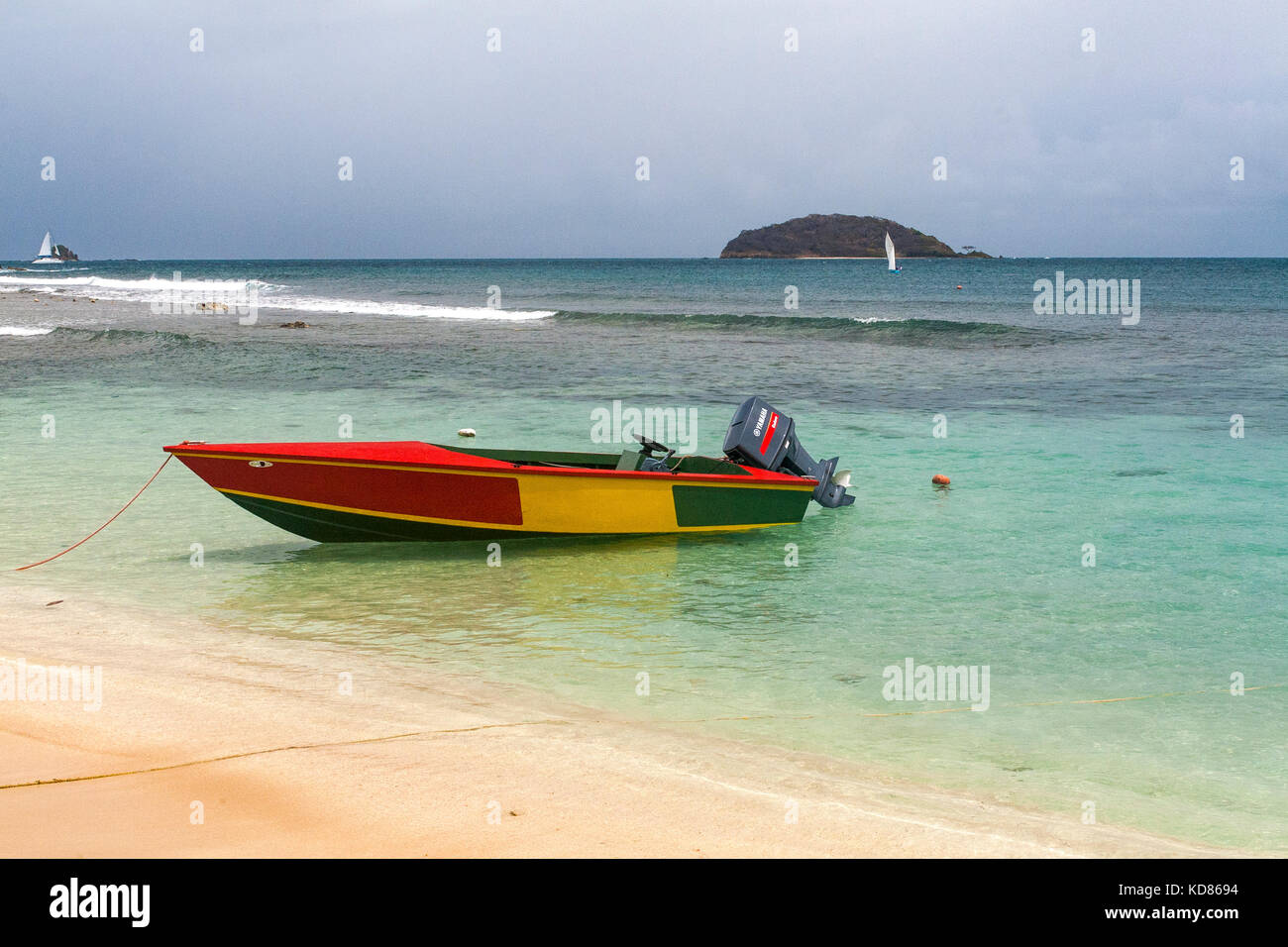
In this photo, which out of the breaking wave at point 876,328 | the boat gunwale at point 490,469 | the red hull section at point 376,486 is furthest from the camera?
the breaking wave at point 876,328

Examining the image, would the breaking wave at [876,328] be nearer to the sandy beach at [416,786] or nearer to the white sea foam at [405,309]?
the white sea foam at [405,309]

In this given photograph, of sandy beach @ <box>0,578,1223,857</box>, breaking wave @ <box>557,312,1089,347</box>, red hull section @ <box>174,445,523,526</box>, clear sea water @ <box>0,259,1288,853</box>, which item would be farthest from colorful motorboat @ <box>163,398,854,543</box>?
breaking wave @ <box>557,312,1089,347</box>

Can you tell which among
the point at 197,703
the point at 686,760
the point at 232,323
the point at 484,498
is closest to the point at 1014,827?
the point at 686,760

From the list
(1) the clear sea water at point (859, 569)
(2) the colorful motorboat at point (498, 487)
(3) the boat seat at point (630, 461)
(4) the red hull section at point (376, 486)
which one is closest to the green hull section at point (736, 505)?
(2) the colorful motorboat at point (498, 487)

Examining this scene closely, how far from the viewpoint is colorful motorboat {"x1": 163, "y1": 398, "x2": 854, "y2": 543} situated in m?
8.66

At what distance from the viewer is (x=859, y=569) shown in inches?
351

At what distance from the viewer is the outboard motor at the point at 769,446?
10109mm

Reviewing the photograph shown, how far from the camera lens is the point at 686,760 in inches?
197

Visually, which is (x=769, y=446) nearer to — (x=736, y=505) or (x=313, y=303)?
(x=736, y=505)

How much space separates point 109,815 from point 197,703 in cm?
161

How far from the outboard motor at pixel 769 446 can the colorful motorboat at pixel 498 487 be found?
0.5 inches

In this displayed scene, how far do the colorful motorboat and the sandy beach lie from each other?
2.68m

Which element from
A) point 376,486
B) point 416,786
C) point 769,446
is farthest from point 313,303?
point 416,786

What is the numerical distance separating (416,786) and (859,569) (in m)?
5.31
